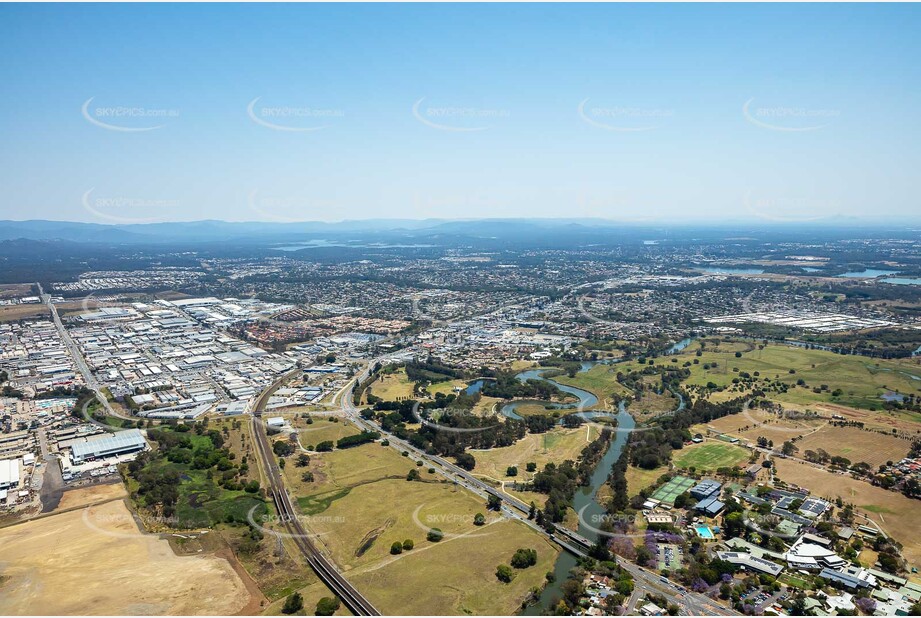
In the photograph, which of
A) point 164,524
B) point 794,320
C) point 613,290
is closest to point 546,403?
point 164,524

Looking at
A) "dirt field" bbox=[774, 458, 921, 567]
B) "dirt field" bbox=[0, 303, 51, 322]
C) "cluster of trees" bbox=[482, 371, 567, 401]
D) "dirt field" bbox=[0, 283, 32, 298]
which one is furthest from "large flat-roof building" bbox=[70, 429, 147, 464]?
"dirt field" bbox=[0, 283, 32, 298]

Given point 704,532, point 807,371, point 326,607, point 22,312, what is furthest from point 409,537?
point 22,312

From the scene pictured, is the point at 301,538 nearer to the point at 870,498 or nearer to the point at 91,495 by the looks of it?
the point at 91,495

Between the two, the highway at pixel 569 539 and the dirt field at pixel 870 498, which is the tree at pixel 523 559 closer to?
the highway at pixel 569 539

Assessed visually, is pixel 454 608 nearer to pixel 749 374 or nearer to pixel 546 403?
pixel 546 403

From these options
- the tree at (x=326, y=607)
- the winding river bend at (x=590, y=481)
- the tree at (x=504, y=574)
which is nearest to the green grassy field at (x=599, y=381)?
the winding river bend at (x=590, y=481)

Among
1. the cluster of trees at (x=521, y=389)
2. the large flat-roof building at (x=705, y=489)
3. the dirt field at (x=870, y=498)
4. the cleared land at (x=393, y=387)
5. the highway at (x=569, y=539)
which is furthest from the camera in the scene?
the cleared land at (x=393, y=387)
